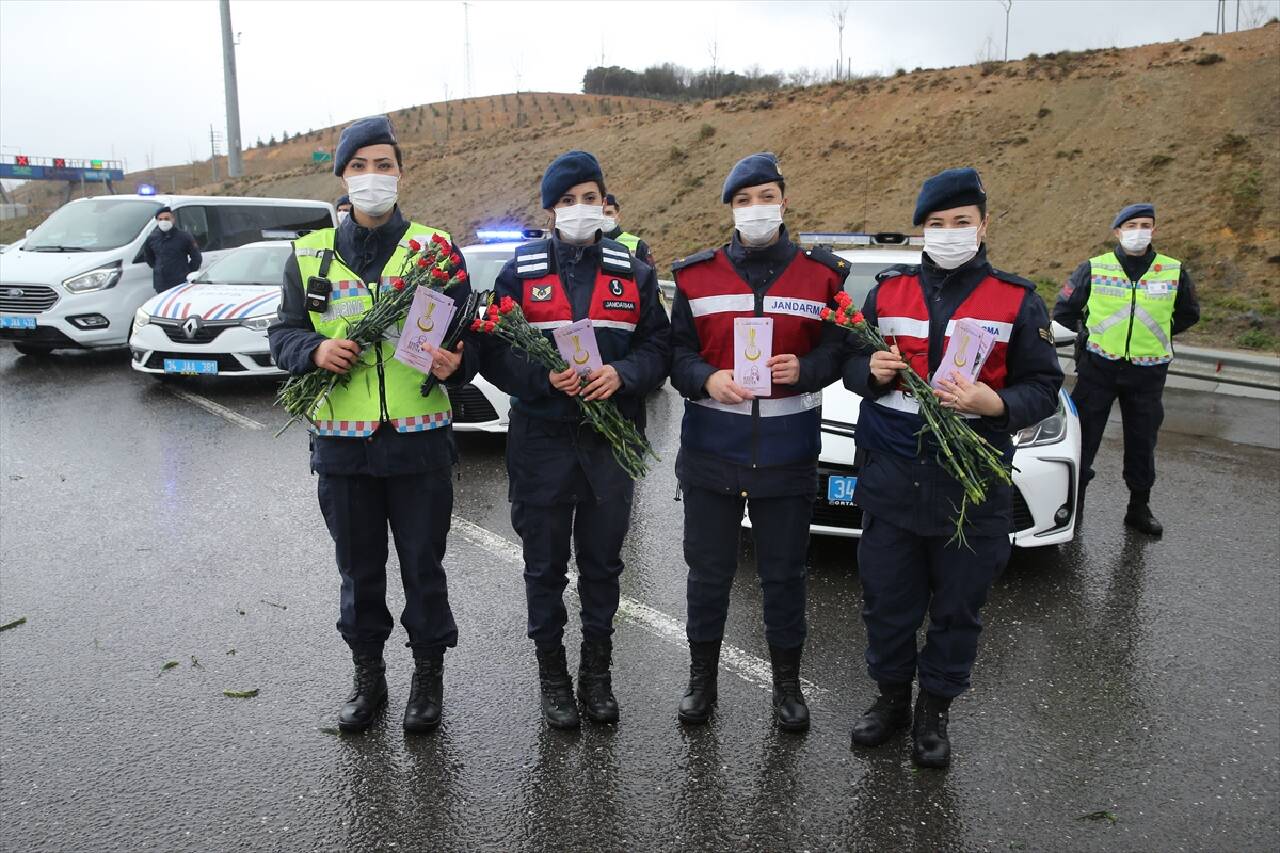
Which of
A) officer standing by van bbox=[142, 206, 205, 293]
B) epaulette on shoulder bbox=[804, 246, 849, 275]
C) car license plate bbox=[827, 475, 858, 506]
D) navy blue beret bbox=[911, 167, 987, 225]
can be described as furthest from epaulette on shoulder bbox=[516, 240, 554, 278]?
officer standing by van bbox=[142, 206, 205, 293]

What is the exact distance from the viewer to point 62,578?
16.6 ft

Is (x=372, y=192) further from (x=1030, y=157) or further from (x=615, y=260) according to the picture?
(x=1030, y=157)

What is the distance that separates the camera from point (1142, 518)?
6070mm

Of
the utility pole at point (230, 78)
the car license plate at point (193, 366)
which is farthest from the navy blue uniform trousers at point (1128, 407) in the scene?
the utility pole at point (230, 78)

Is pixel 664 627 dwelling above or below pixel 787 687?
below

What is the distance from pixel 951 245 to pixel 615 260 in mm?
1180

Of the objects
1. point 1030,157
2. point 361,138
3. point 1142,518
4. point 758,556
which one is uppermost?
point 1030,157

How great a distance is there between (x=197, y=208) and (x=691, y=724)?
12.2 metres

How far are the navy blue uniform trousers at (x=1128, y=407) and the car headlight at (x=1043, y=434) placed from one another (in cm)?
78

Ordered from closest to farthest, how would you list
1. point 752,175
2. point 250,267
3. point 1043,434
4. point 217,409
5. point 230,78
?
point 752,175 < point 1043,434 < point 217,409 < point 250,267 < point 230,78

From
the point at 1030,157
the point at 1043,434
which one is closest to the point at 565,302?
the point at 1043,434

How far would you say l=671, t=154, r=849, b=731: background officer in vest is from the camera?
3545mm

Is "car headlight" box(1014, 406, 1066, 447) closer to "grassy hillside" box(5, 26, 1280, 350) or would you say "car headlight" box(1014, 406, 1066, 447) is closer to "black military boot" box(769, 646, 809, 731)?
"black military boot" box(769, 646, 809, 731)

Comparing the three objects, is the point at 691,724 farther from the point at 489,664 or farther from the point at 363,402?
the point at 363,402
